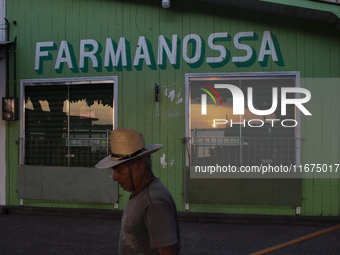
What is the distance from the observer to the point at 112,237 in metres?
5.71

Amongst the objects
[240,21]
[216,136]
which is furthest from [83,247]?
[240,21]

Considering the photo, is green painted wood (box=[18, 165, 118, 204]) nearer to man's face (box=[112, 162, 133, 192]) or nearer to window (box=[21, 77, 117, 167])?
window (box=[21, 77, 117, 167])

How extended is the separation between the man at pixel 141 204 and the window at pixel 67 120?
5334 millimetres

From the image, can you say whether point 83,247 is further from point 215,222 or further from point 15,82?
point 15,82

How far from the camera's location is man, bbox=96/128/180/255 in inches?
72.6

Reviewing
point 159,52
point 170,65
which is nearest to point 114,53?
point 159,52

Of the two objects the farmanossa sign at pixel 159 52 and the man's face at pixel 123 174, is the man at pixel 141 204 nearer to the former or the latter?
the man's face at pixel 123 174

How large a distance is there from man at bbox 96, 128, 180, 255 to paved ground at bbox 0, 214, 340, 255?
3.31 metres

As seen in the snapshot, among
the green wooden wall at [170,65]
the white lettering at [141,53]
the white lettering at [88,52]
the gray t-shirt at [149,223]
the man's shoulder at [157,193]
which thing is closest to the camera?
the gray t-shirt at [149,223]

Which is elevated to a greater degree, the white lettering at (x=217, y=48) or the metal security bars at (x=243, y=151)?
the white lettering at (x=217, y=48)

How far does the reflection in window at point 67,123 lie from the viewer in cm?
739

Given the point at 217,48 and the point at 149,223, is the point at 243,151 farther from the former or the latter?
the point at 149,223

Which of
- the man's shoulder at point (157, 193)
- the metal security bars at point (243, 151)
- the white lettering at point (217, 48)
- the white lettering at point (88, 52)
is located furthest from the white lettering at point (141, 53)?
the man's shoulder at point (157, 193)

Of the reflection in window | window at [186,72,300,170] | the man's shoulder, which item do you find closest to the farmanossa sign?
window at [186,72,300,170]
